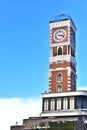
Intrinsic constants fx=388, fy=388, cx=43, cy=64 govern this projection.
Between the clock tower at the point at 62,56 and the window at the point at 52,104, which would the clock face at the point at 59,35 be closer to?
the clock tower at the point at 62,56

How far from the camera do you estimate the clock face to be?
9362 centimetres

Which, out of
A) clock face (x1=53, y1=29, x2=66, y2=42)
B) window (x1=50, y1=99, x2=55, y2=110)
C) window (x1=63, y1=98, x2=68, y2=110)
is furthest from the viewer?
clock face (x1=53, y1=29, x2=66, y2=42)

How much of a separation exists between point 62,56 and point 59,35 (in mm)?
5187

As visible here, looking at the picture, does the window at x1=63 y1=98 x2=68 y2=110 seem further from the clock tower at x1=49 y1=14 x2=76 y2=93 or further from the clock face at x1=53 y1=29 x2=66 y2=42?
the clock face at x1=53 y1=29 x2=66 y2=42

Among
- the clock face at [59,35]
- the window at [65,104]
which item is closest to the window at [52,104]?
the window at [65,104]

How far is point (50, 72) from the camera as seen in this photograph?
93.2 metres

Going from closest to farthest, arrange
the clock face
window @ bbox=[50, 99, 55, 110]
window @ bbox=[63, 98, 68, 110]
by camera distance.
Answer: window @ bbox=[63, 98, 68, 110] → window @ bbox=[50, 99, 55, 110] → the clock face

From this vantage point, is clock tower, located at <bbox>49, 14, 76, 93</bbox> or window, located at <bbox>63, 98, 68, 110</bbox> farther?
clock tower, located at <bbox>49, 14, 76, 93</bbox>

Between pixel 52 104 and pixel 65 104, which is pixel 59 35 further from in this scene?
pixel 65 104

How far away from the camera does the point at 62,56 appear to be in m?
93.2

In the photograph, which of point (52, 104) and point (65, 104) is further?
point (52, 104)

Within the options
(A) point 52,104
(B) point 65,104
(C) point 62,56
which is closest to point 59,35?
(C) point 62,56

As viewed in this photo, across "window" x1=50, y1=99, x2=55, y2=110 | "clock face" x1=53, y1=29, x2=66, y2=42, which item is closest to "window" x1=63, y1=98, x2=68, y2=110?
"window" x1=50, y1=99, x2=55, y2=110

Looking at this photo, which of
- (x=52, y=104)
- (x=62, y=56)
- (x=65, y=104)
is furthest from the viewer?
(x=62, y=56)
